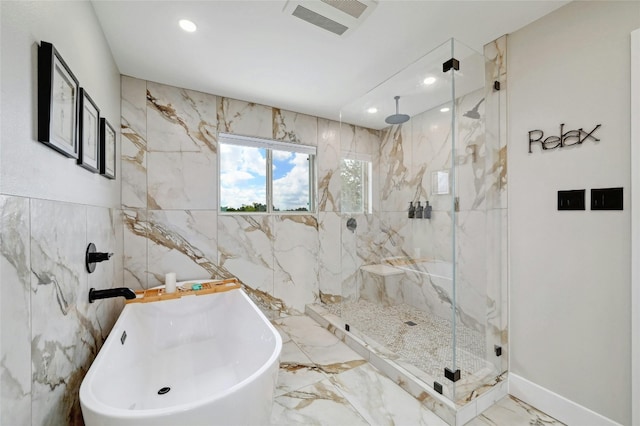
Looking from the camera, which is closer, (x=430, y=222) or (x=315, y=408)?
(x=315, y=408)

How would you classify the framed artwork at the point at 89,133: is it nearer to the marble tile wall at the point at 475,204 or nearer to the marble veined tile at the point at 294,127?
the marble veined tile at the point at 294,127

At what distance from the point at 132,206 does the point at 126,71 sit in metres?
1.19

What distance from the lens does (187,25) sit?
70.7 inches

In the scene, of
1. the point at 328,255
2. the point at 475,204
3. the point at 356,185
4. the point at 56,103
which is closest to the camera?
the point at 56,103

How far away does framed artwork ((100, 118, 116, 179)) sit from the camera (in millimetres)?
1750

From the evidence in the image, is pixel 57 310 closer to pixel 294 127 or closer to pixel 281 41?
pixel 281 41

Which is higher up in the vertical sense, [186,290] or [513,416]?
[186,290]

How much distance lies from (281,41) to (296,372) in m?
2.48

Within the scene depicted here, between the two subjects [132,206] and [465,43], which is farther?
[132,206]

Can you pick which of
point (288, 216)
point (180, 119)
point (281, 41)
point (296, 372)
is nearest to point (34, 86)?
point (281, 41)

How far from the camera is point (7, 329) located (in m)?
0.74

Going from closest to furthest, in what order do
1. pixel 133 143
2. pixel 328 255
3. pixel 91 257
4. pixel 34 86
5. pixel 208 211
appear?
pixel 34 86 < pixel 91 257 < pixel 133 143 < pixel 208 211 < pixel 328 255

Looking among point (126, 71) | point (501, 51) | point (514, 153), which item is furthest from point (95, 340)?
point (501, 51)

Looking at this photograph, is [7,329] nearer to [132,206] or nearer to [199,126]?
[132,206]
